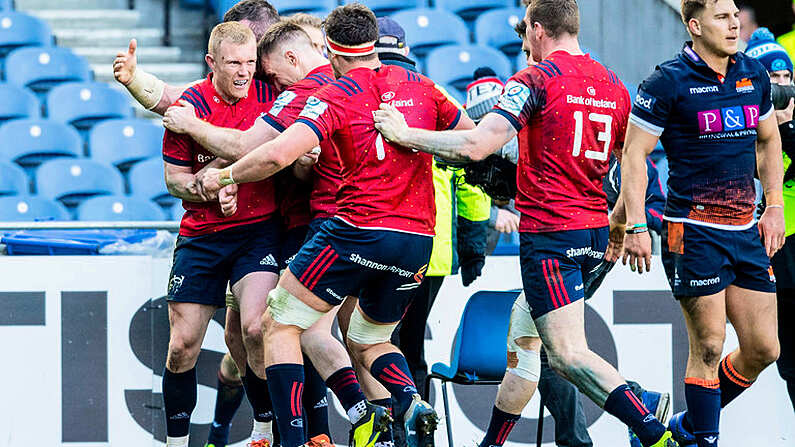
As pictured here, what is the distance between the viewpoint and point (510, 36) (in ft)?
35.6

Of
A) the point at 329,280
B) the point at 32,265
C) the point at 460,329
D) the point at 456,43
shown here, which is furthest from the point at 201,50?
the point at 329,280

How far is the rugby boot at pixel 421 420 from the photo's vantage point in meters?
4.72

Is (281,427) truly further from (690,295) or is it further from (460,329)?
(690,295)

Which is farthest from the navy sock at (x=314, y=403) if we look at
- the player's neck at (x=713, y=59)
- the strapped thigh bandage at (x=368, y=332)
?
the player's neck at (x=713, y=59)

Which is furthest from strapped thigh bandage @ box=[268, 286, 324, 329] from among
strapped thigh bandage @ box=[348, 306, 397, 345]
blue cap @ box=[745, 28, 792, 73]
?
blue cap @ box=[745, 28, 792, 73]

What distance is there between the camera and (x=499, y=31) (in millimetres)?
10852

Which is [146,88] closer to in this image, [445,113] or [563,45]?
[445,113]

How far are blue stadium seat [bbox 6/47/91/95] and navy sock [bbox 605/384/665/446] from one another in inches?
301

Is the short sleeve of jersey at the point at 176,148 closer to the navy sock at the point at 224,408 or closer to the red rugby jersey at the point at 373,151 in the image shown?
the red rugby jersey at the point at 373,151

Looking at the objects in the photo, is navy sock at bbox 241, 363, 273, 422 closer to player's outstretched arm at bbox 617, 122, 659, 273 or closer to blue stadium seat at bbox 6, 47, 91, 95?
player's outstretched arm at bbox 617, 122, 659, 273

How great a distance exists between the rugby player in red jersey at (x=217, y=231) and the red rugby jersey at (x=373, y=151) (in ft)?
2.32

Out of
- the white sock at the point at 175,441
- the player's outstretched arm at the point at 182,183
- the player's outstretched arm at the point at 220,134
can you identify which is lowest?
the white sock at the point at 175,441

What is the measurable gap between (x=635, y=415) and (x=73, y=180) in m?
6.38

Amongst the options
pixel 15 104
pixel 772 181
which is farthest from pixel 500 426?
pixel 15 104
